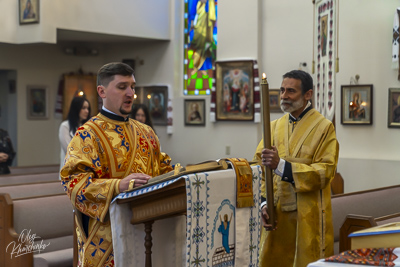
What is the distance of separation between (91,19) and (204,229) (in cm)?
882

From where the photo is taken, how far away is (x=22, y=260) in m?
4.95

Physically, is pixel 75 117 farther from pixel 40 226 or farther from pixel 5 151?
pixel 5 151

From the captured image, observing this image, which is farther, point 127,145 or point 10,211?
point 10,211

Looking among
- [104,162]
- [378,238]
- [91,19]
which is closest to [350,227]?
[104,162]

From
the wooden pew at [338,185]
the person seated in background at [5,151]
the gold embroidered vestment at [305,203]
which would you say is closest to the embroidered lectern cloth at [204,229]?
the gold embroidered vestment at [305,203]

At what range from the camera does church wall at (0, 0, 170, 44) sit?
1022 centimetres

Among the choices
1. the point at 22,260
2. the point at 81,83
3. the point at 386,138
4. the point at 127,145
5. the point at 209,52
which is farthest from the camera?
the point at 81,83

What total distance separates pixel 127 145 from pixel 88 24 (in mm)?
8155

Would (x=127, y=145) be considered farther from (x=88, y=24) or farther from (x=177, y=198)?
(x=88, y=24)

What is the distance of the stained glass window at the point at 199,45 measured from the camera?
11.7 m

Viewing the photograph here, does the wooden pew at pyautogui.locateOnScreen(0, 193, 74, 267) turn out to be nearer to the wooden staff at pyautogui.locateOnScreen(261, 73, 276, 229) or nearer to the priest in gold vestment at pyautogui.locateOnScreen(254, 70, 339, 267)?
the priest in gold vestment at pyautogui.locateOnScreen(254, 70, 339, 267)

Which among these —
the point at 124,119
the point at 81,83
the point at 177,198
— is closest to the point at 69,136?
the point at 124,119

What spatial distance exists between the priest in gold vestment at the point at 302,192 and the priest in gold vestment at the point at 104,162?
1.00 meters

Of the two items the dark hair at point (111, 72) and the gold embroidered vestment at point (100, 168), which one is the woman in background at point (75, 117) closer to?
the gold embroidered vestment at point (100, 168)
